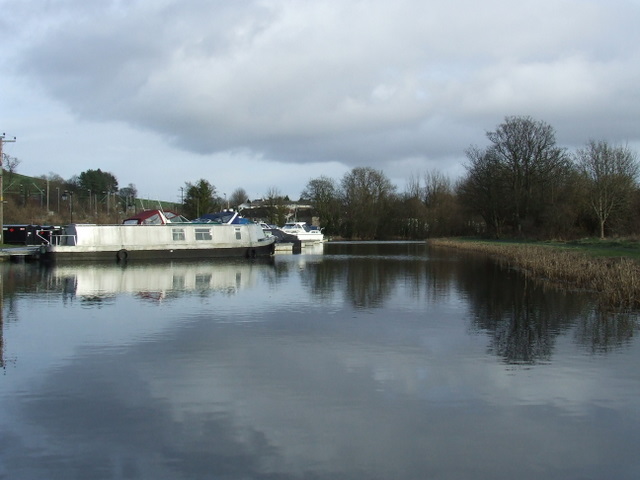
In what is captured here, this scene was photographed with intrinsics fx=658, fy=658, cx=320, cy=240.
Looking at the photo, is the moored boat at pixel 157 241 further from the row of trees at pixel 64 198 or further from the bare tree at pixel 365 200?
the bare tree at pixel 365 200

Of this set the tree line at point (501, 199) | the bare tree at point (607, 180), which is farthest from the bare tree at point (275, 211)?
the bare tree at point (607, 180)

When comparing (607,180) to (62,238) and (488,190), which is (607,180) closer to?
(488,190)

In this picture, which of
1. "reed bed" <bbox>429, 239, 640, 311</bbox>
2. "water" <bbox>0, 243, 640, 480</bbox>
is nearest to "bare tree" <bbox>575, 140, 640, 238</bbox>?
"reed bed" <bbox>429, 239, 640, 311</bbox>

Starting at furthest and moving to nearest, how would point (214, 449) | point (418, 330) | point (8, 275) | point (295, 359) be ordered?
point (8, 275)
point (418, 330)
point (295, 359)
point (214, 449)

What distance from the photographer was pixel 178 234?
36.8m

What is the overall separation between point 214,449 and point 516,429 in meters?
3.11

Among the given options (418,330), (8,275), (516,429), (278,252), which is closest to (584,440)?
(516,429)

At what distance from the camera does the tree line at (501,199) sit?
4912cm

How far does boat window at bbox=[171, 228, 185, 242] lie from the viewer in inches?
1442

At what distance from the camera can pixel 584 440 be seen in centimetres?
654

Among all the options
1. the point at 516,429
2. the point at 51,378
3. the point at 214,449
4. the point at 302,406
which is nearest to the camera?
the point at 214,449

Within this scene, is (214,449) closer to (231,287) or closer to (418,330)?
(418,330)

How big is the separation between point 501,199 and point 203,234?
29.7 meters

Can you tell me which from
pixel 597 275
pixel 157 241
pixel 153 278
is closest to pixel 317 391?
pixel 597 275
